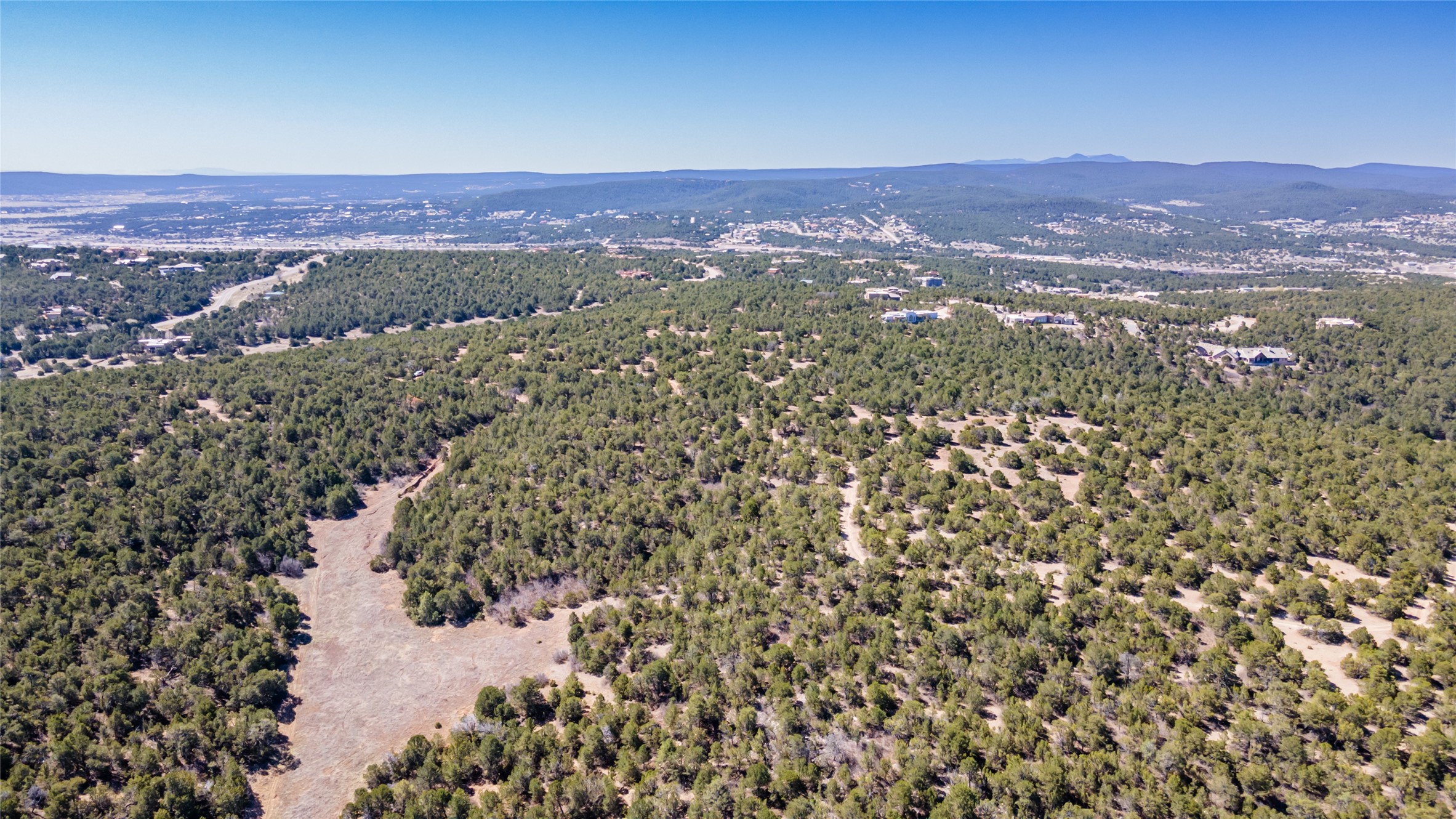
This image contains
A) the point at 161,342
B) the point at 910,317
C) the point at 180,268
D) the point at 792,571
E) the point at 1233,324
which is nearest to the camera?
the point at 792,571

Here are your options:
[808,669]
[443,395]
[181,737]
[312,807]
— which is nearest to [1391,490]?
[808,669]

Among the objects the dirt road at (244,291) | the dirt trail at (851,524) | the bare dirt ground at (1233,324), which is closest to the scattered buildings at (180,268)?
the dirt road at (244,291)

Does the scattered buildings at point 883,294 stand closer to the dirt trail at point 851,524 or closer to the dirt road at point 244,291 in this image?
the dirt trail at point 851,524

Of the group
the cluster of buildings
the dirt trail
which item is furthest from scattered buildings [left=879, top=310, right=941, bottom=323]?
the dirt trail

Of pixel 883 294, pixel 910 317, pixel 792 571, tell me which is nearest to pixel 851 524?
pixel 792 571

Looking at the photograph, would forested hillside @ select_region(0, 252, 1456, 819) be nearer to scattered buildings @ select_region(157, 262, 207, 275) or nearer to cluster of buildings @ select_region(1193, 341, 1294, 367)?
A: cluster of buildings @ select_region(1193, 341, 1294, 367)

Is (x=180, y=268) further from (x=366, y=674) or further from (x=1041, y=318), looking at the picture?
(x=1041, y=318)
